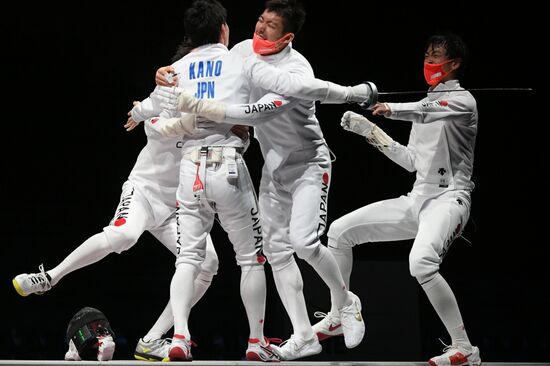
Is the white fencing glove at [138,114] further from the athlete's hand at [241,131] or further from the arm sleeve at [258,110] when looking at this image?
the arm sleeve at [258,110]

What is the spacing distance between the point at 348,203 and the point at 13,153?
228 cm

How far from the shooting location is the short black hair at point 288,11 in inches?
137

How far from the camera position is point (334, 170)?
5379mm

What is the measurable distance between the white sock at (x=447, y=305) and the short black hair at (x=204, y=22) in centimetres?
149

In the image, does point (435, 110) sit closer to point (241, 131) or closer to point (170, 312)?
point (241, 131)

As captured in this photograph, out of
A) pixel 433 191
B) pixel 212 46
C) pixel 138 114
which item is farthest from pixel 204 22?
pixel 433 191

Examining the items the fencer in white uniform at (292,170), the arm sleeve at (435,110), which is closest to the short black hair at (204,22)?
the fencer in white uniform at (292,170)

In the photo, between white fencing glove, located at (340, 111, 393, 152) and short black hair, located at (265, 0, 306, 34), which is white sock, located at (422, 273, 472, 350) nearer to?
white fencing glove, located at (340, 111, 393, 152)

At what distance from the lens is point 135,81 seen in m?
5.26

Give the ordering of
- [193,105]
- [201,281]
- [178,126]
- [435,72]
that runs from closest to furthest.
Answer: [193,105] → [178,126] → [201,281] → [435,72]

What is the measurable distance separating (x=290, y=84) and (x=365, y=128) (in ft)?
2.28

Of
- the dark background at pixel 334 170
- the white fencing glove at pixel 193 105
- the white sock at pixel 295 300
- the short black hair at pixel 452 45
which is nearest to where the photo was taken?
the white fencing glove at pixel 193 105

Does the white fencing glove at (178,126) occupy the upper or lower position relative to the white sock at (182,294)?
upper

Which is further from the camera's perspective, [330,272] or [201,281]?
[201,281]
